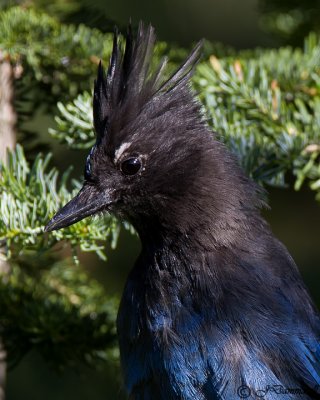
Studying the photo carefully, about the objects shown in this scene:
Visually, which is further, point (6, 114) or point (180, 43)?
point (180, 43)

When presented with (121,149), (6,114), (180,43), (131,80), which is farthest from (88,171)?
(180,43)

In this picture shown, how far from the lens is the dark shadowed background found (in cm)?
495

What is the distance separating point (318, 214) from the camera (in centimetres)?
616

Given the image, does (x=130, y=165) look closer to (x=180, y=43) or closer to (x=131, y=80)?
(x=131, y=80)

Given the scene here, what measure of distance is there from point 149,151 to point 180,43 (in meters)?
2.70

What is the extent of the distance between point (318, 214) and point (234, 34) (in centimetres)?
139

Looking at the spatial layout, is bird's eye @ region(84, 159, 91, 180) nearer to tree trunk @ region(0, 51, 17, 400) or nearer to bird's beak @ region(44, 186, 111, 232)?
bird's beak @ region(44, 186, 111, 232)

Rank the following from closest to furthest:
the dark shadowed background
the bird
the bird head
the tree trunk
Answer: the bird < the bird head < the tree trunk < the dark shadowed background

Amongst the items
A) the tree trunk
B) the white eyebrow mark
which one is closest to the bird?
the white eyebrow mark

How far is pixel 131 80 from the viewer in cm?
380

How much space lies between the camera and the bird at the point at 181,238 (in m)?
3.64

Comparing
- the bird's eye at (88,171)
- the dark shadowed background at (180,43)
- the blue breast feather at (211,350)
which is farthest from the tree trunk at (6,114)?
the blue breast feather at (211,350)

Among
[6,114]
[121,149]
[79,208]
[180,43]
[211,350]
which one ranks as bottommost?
[211,350]

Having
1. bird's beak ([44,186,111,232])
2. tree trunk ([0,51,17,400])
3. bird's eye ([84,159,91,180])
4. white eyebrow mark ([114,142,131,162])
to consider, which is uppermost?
tree trunk ([0,51,17,400])
